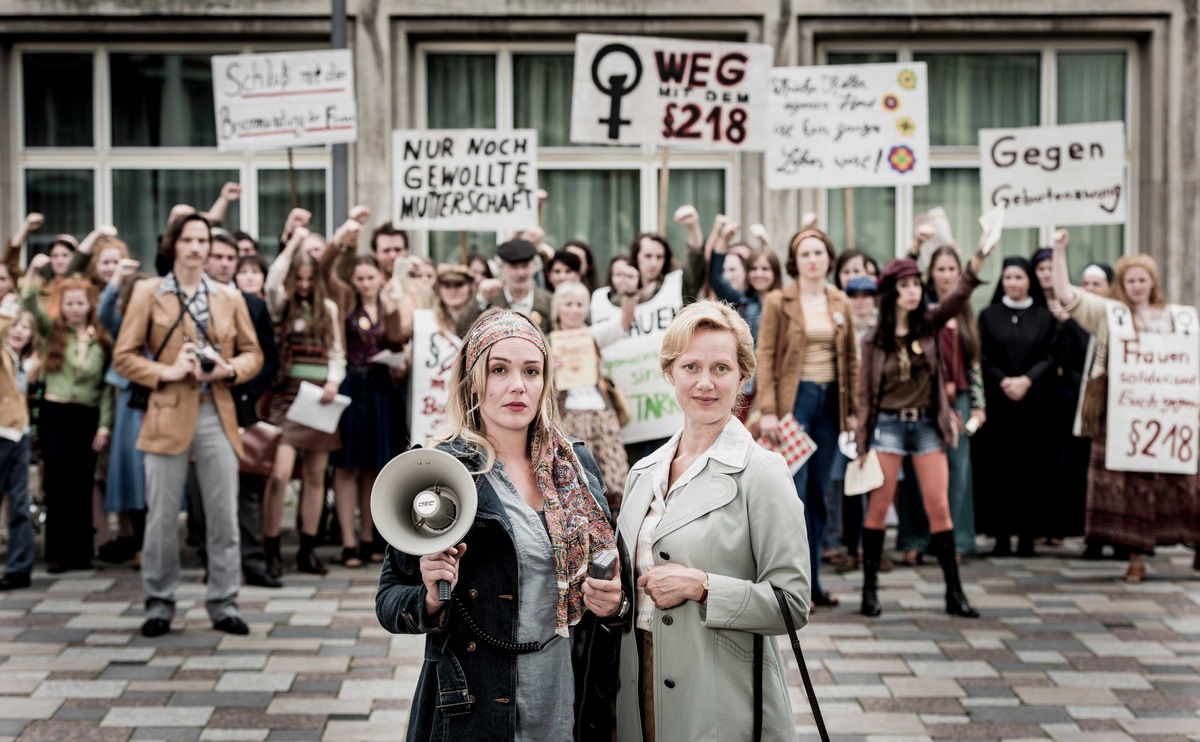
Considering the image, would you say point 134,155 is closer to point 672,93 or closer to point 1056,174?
point 672,93

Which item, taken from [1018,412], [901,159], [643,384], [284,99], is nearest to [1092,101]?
[901,159]

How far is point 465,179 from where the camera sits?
35.0 ft

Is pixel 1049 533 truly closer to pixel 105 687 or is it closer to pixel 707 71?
pixel 707 71

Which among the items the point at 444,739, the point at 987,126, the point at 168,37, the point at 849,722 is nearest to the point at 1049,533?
the point at 849,722

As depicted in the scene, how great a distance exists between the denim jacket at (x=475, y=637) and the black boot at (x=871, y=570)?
4.87 m

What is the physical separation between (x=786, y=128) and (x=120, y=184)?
7285 mm

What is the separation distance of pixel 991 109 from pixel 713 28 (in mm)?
3021

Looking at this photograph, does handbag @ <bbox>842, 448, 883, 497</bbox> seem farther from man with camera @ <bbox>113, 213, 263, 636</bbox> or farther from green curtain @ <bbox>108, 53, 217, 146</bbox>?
green curtain @ <bbox>108, 53, 217, 146</bbox>

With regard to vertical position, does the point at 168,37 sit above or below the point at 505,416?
above

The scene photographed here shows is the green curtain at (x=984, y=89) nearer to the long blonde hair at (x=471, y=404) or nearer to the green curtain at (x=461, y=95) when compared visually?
the green curtain at (x=461, y=95)

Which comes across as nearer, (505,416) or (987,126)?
(505,416)

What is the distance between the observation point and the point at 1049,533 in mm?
10141

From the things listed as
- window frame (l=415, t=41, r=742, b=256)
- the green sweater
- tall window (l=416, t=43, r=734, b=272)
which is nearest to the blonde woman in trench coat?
the green sweater

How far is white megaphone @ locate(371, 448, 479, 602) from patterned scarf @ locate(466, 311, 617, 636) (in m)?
0.29
